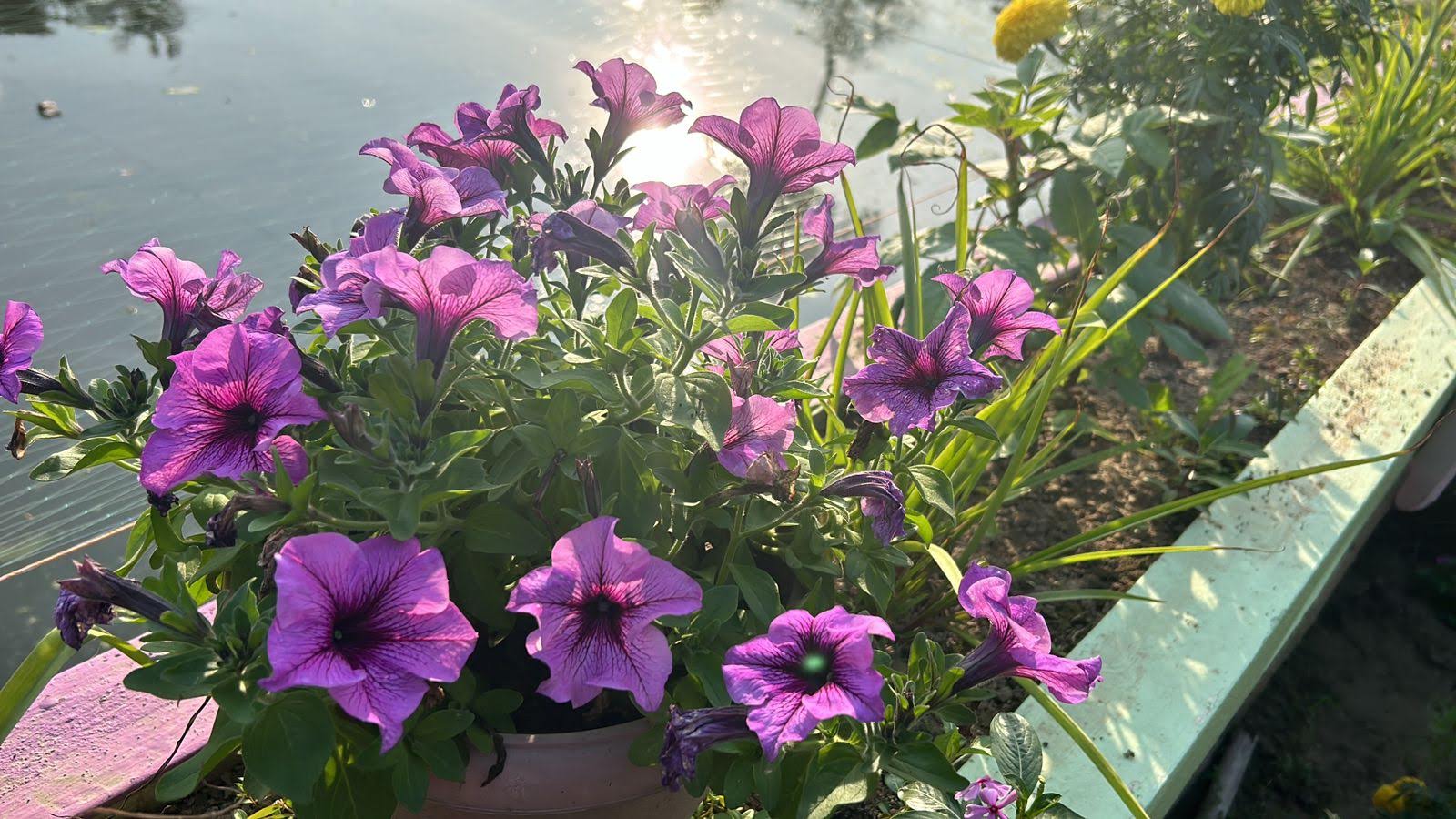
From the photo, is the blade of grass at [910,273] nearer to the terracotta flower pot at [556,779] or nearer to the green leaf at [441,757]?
the terracotta flower pot at [556,779]

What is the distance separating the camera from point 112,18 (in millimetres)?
2842

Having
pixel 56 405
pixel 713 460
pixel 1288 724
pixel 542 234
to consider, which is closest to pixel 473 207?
pixel 542 234

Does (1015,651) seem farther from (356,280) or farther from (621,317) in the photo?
(356,280)

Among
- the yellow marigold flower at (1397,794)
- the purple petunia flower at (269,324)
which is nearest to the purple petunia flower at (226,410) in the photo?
the purple petunia flower at (269,324)

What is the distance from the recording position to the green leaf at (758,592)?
895 millimetres

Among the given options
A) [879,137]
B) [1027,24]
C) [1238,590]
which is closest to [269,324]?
[879,137]

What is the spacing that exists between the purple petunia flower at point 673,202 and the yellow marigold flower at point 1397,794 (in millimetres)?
1433

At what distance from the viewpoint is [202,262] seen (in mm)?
1908

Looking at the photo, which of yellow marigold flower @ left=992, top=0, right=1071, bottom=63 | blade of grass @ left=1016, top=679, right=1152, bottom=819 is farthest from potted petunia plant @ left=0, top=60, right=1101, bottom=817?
yellow marigold flower @ left=992, top=0, right=1071, bottom=63

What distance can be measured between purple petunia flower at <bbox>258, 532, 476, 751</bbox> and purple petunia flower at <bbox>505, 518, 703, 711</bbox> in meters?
0.06

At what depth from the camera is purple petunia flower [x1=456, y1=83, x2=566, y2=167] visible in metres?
0.95

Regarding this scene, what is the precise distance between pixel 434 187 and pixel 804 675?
0.49 metres

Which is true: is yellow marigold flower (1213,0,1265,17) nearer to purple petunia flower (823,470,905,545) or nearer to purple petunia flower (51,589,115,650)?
purple petunia flower (823,470,905,545)

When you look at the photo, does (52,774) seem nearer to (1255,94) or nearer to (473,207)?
(473,207)
